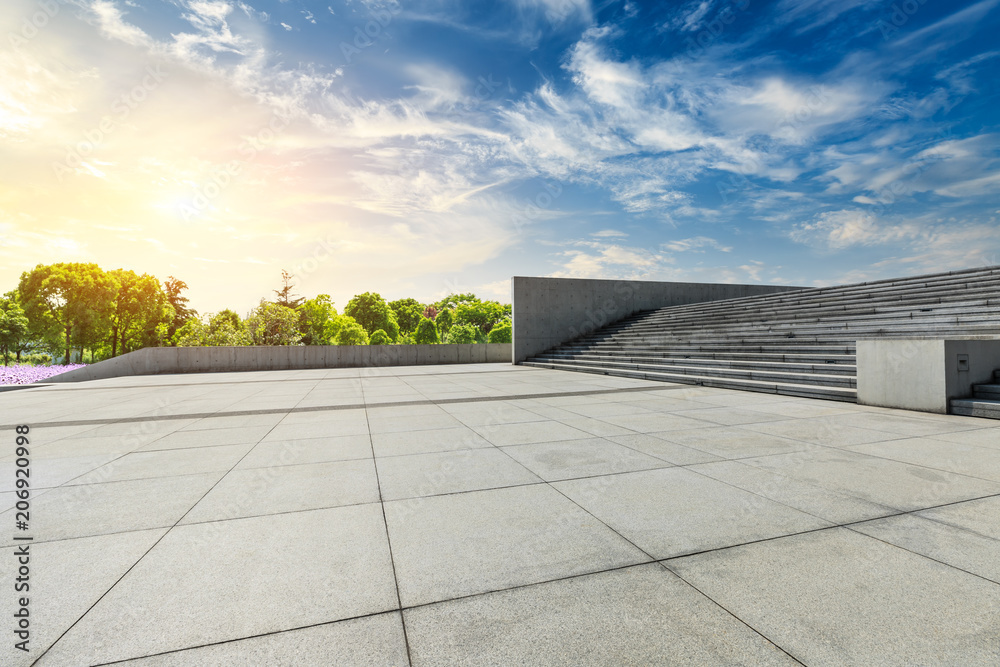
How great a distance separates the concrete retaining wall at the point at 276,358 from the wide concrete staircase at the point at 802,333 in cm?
879

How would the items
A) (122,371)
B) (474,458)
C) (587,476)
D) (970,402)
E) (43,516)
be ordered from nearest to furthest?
1. (43,516)
2. (587,476)
3. (474,458)
4. (970,402)
5. (122,371)

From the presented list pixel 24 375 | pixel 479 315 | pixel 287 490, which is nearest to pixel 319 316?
pixel 479 315

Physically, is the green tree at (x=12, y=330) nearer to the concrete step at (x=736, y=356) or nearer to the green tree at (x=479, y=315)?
the concrete step at (x=736, y=356)

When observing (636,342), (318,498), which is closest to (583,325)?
(636,342)

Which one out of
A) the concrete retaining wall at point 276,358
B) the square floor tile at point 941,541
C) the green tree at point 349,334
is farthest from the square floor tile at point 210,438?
the green tree at point 349,334

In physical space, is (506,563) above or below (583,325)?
below

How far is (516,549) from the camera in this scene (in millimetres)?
3055

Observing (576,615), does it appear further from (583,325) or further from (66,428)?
(583,325)

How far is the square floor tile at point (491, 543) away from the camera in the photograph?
269 centimetres

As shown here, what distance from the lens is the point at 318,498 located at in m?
4.10

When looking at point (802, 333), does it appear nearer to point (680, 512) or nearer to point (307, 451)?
point (680, 512)

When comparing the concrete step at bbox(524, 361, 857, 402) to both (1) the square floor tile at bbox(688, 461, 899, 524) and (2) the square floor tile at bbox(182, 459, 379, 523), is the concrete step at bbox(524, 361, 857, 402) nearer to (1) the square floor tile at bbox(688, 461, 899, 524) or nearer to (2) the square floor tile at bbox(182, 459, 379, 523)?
(1) the square floor tile at bbox(688, 461, 899, 524)

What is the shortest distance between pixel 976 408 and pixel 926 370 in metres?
0.84

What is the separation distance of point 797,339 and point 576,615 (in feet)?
44.4
